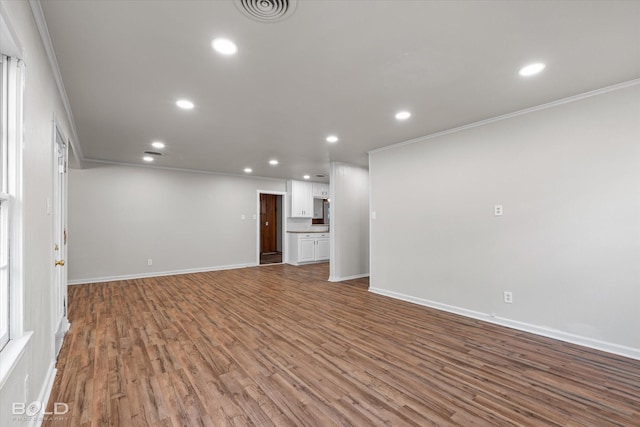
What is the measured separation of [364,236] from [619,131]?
13.0 feet

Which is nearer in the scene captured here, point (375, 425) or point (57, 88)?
point (375, 425)

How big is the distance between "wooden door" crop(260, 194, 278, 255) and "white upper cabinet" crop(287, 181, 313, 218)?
6.43 ft

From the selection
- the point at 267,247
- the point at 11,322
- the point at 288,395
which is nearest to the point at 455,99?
the point at 288,395

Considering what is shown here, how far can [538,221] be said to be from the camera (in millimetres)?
2957

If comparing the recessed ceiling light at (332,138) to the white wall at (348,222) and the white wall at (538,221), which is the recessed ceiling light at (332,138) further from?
the white wall at (348,222)

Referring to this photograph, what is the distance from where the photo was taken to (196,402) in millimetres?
1863

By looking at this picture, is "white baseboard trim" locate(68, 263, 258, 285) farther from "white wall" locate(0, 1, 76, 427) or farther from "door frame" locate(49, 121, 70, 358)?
"white wall" locate(0, 1, 76, 427)

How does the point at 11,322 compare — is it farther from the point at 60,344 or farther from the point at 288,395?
the point at 60,344

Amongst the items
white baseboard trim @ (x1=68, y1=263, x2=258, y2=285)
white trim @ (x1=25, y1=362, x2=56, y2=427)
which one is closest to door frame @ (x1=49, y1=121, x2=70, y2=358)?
white trim @ (x1=25, y1=362, x2=56, y2=427)

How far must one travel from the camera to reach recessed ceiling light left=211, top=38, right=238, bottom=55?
6.11 ft

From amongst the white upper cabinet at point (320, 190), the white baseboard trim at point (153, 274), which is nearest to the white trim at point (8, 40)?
the white baseboard trim at point (153, 274)

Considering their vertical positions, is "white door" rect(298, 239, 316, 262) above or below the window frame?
below

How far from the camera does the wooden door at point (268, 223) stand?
9.92 m

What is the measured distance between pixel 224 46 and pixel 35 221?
5.20ft
